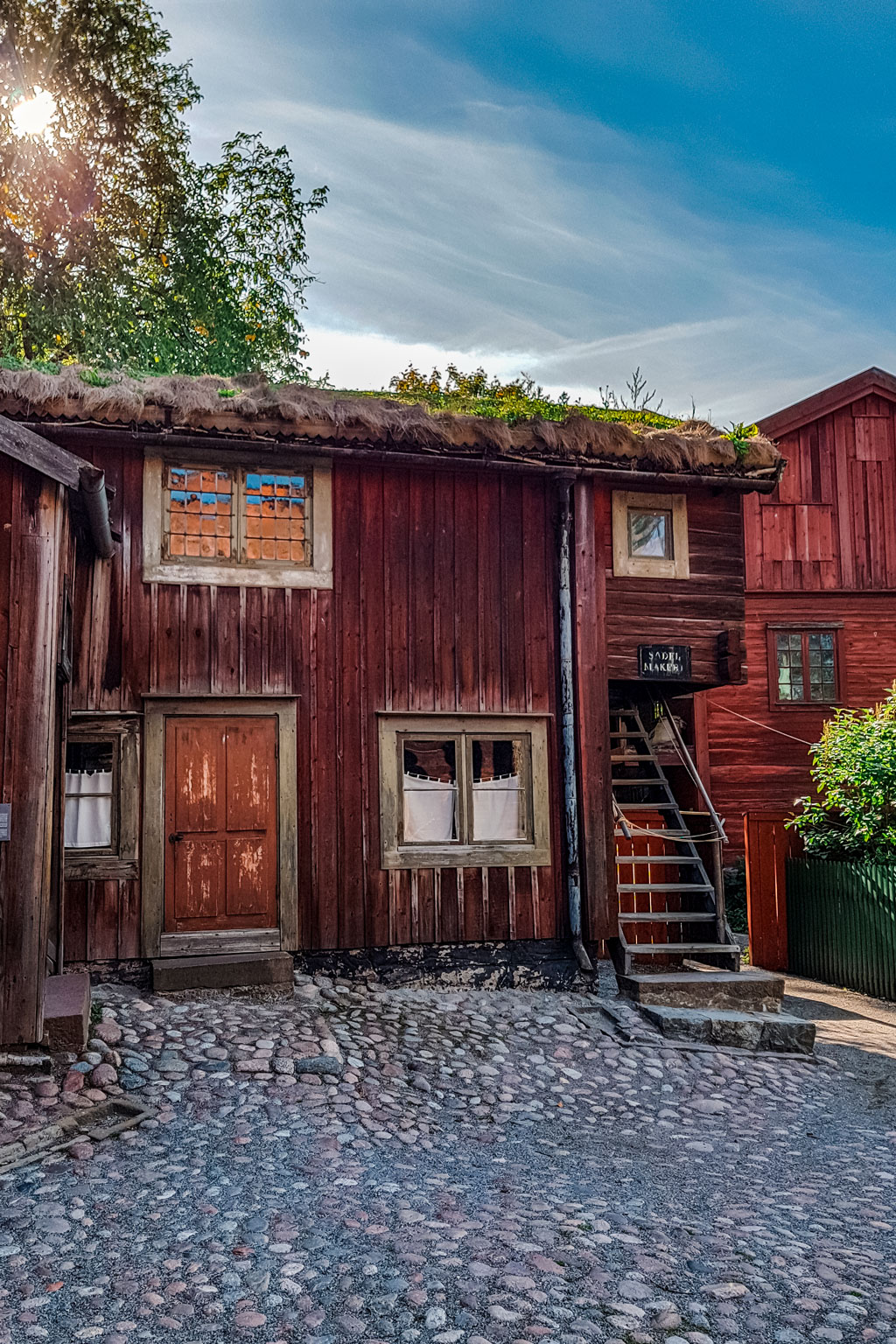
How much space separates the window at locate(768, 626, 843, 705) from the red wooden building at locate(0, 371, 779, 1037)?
27.3ft

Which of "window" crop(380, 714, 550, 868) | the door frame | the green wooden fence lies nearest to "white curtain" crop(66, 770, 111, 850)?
the door frame

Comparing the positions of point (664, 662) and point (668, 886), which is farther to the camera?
point (664, 662)

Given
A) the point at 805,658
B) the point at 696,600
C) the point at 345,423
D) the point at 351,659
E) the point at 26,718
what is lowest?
the point at 26,718

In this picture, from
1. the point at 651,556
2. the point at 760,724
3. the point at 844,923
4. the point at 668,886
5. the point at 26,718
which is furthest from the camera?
the point at 760,724

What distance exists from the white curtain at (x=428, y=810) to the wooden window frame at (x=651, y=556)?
3.03 meters

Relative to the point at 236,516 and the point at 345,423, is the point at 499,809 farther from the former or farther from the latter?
the point at 345,423

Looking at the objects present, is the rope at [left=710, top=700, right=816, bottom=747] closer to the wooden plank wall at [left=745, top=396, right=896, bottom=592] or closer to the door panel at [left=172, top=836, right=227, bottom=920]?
the wooden plank wall at [left=745, top=396, right=896, bottom=592]

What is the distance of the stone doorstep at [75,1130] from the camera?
5.41m

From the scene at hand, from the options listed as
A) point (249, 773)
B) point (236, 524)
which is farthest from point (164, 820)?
point (236, 524)

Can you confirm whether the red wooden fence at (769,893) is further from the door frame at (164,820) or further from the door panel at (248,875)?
the door panel at (248,875)

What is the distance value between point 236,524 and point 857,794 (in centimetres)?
843

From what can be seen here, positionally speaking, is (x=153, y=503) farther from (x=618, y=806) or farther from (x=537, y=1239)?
(x=537, y=1239)

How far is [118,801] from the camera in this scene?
9.04 meters

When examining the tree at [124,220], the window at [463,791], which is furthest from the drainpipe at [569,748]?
the tree at [124,220]
